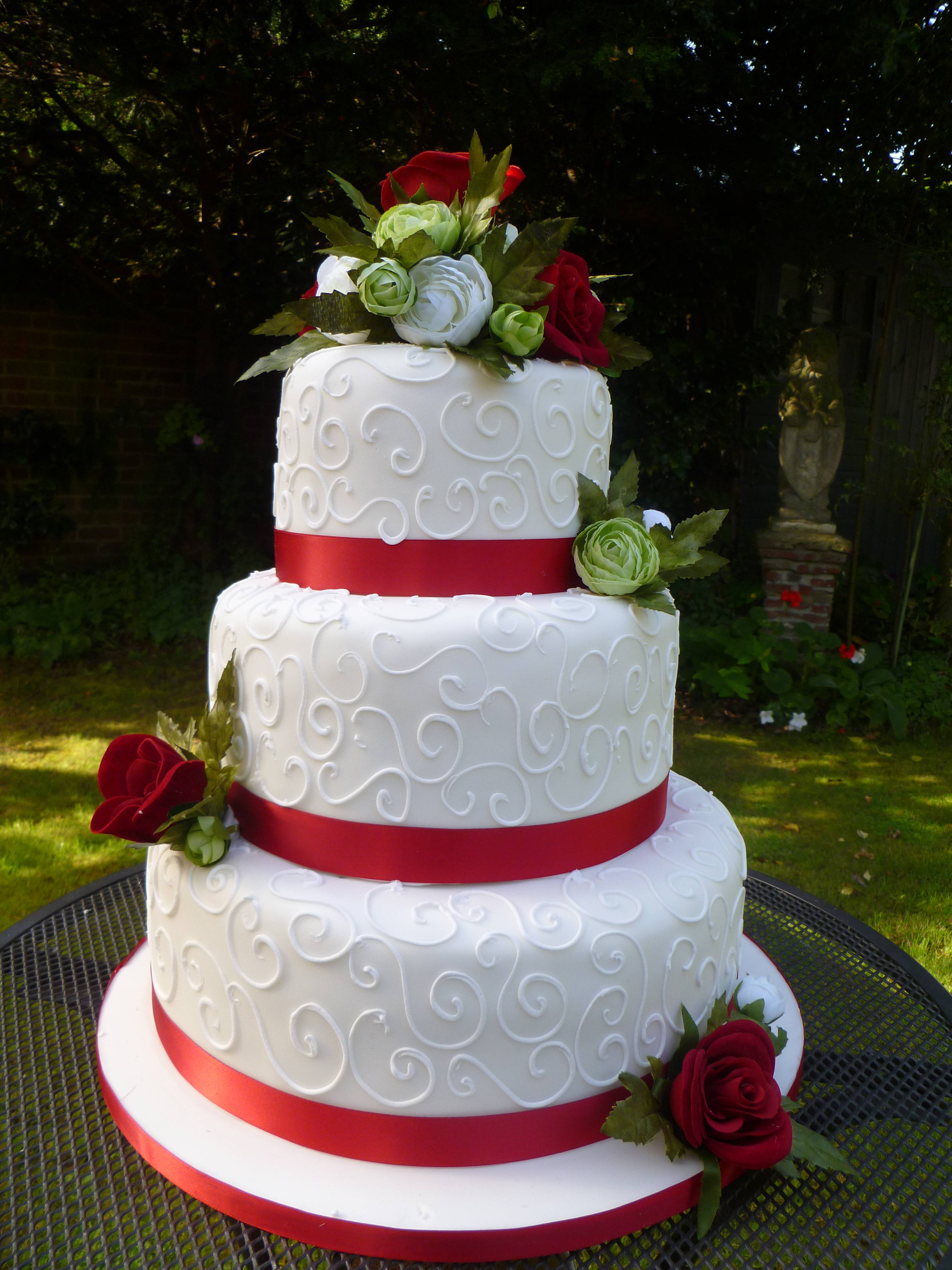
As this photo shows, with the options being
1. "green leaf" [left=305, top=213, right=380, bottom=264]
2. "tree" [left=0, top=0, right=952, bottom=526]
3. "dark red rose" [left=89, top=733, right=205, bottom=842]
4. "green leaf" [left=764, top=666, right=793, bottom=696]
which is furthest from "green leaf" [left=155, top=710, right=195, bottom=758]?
"green leaf" [left=764, top=666, right=793, bottom=696]

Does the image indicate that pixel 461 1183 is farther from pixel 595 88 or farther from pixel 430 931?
pixel 595 88

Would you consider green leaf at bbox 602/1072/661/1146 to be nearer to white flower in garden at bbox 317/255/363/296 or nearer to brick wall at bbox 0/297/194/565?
white flower in garden at bbox 317/255/363/296

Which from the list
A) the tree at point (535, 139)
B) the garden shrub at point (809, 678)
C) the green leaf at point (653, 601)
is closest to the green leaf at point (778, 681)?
the garden shrub at point (809, 678)

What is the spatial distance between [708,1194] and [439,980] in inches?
26.8

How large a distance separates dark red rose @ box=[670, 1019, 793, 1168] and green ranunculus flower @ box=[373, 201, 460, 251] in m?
1.73

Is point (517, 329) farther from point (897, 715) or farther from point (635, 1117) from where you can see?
point (897, 715)

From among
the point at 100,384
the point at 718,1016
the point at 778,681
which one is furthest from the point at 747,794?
the point at 100,384

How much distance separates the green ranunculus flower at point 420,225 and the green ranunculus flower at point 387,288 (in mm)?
63

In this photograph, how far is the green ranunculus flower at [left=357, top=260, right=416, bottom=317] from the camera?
174 cm

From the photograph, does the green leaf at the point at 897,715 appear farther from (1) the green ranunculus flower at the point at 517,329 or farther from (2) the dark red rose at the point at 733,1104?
(1) the green ranunculus flower at the point at 517,329

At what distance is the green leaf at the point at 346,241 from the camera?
1781mm

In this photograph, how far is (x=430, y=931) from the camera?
5.63 feet

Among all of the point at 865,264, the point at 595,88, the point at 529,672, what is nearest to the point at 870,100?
the point at 595,88

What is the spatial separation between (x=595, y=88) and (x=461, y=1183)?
539 cm
